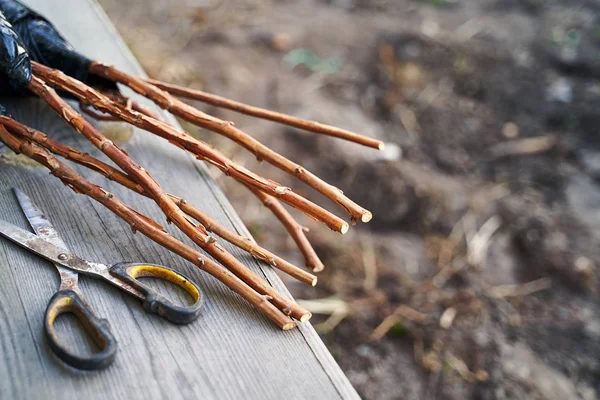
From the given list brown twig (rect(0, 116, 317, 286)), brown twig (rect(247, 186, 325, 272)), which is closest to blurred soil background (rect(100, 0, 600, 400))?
brown twig (rect(247, 186, 325, 272))

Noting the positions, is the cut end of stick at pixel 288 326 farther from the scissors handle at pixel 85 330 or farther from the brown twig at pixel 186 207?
the scissors handle at pixel 85 330

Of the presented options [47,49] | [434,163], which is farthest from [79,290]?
[434,163]

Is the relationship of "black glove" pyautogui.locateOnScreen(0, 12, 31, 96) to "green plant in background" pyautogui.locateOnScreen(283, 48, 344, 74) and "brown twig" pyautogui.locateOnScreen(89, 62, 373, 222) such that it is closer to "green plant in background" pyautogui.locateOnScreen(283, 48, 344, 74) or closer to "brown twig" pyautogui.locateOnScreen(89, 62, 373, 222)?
"brown twig" pyautogui.locateOnScreen(89, 62, 373, 222)

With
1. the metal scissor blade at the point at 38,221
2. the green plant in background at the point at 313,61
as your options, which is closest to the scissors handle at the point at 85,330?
the metal scissor blade at the point at 38,221

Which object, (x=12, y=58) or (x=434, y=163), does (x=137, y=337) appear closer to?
(x=12, y=58)

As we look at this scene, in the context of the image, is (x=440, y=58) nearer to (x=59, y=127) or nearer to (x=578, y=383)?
(x=578, y=383)
